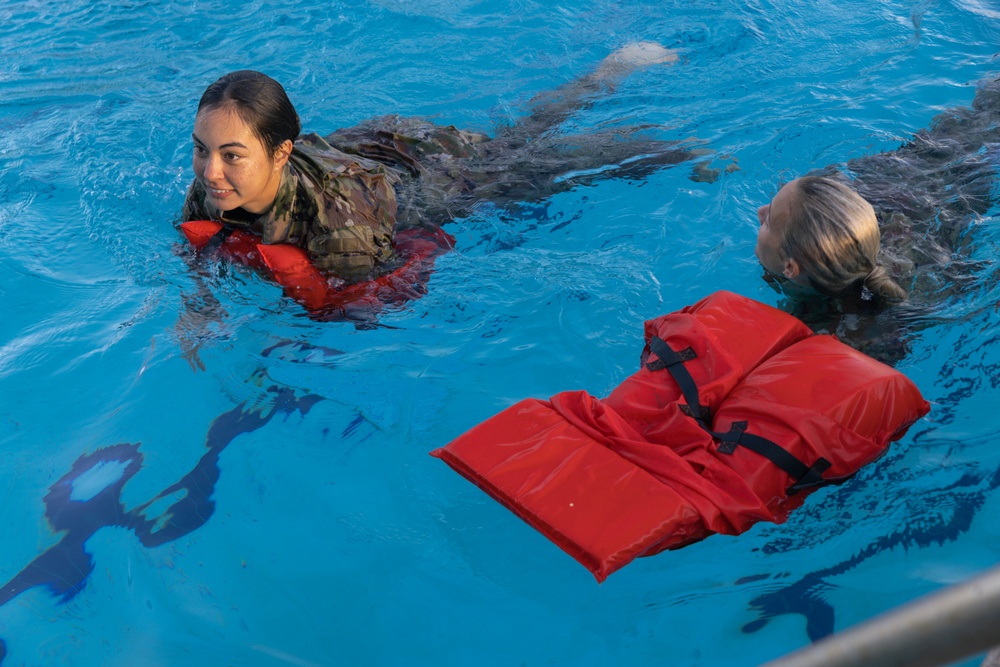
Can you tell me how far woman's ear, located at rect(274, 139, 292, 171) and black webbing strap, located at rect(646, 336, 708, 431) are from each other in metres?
1.95

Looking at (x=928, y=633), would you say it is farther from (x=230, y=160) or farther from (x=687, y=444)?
(x=230, y=160)

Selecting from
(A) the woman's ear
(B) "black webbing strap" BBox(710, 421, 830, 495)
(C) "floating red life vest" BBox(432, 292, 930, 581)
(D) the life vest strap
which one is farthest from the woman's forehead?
(B) "black webbing strap" BBox(710, 421, 830, 495)

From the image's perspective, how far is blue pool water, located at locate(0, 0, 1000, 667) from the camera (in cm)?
→ 285

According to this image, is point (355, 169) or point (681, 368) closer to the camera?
point (681, 368)

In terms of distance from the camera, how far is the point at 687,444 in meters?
2.82

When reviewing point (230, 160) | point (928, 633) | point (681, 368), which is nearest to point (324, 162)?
point (230, 160)

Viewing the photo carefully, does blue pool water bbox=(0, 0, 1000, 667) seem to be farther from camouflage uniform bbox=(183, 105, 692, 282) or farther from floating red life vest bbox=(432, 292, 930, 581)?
floating red life vest bbox=(432, 292, 930, 581)

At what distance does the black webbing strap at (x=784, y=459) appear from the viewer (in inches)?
105

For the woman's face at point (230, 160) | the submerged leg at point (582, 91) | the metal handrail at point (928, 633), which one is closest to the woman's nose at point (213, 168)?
the woman's face at point (230, 160)

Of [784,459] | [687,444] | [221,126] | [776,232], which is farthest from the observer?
[221,126]

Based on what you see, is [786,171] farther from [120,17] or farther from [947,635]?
[120,17]

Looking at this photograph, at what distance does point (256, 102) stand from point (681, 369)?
7.20 feet

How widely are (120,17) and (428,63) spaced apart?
9.92ft

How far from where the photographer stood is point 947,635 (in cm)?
69
